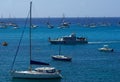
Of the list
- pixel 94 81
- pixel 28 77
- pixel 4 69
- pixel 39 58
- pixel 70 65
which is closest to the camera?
pixel 28 77

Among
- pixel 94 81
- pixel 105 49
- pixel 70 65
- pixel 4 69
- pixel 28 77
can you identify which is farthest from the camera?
pixel 105 49

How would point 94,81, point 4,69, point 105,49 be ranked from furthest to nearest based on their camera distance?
1. point 105,49
2. point 4,69
3. point 94,81

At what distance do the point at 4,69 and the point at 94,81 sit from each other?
17.3 metres

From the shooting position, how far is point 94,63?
91.2 meters

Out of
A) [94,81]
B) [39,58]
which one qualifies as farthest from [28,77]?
[39,58]

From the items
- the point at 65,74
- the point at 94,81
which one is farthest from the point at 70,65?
the point at 94,81

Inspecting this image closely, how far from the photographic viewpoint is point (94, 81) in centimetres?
6956

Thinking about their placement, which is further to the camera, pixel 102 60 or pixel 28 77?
pixel 102 60

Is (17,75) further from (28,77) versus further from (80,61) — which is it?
(80,61)

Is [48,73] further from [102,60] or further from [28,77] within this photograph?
[102,60]

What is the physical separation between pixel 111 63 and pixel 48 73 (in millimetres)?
29786

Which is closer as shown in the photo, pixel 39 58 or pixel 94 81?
pixel 94 81

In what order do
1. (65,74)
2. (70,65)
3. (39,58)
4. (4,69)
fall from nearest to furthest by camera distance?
(65,74) < (4,69) < (70,65) < (39,58)

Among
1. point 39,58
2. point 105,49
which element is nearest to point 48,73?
point 39,58
